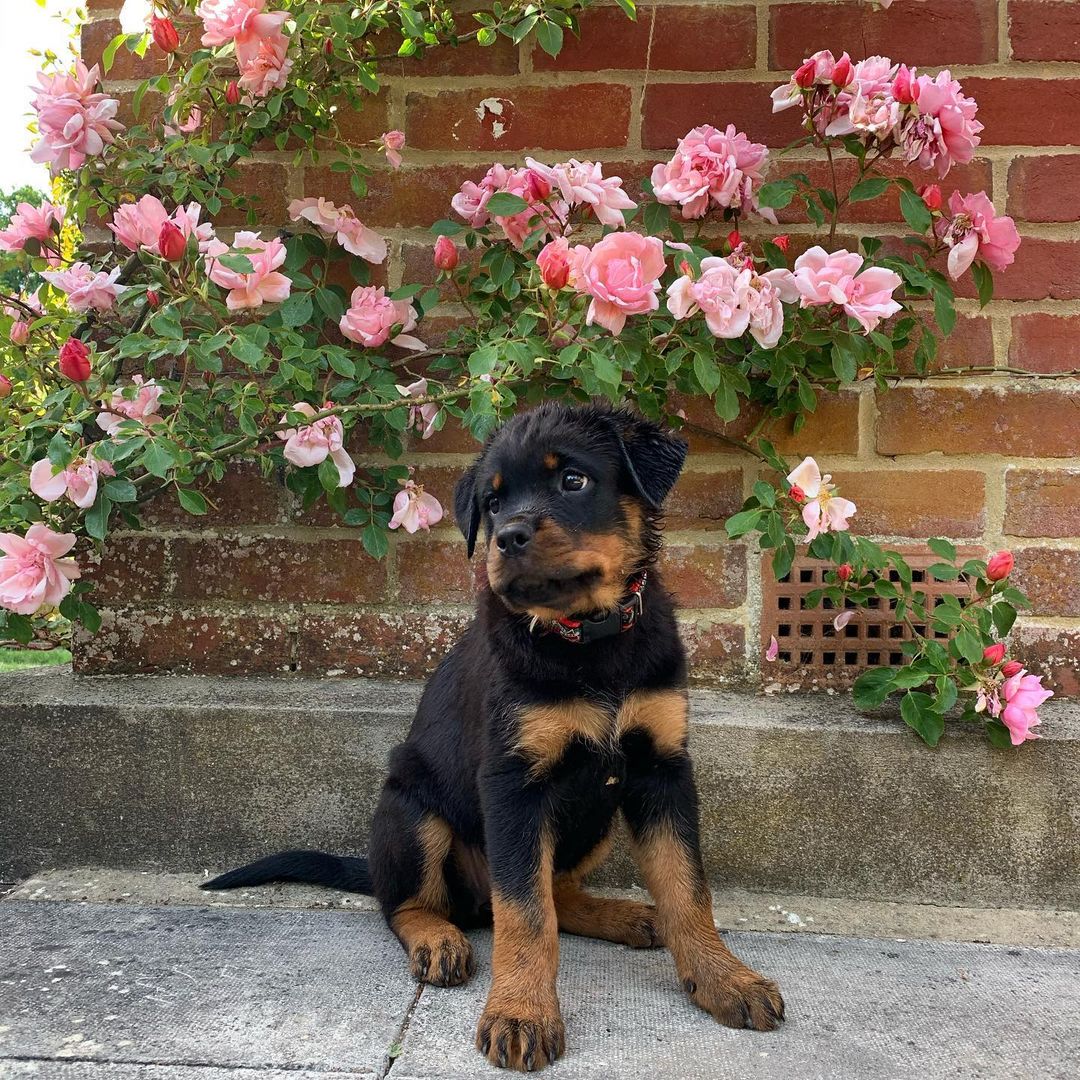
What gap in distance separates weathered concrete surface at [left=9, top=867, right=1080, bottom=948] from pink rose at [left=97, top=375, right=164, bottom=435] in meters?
1.25

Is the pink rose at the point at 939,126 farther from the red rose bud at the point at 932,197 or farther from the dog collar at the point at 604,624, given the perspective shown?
the dog collar at the point at 604,624

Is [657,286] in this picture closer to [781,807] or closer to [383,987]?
[781,807]

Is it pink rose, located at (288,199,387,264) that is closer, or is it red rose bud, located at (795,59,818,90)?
red rose bud, located at (795,59,818,90)

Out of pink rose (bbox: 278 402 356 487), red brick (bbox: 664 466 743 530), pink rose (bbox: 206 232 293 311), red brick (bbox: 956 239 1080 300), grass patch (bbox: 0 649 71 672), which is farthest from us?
grass patch (bbox: 0 649 71 672)

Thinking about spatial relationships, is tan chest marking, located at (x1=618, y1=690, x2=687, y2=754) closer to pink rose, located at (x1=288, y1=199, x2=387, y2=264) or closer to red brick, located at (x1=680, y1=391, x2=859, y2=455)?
red brick, located at (x1=680, y1=391, x2=859, y2=455)

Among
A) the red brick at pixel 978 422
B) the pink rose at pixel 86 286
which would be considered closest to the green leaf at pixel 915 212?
the red brick at pixel 978 422

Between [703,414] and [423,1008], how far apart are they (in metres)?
1.74

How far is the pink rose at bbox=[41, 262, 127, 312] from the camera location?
2.68 metres

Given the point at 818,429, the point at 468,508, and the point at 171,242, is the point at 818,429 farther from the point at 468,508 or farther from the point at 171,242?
the point at 171,242

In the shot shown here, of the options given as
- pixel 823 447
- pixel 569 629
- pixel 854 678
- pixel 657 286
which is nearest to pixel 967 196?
pixel 823 447

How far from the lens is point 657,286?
2.41m

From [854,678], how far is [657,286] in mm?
1314

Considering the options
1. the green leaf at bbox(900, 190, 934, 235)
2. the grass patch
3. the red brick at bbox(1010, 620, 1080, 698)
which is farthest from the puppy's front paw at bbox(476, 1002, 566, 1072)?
the grass patch

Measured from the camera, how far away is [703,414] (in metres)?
3.07
